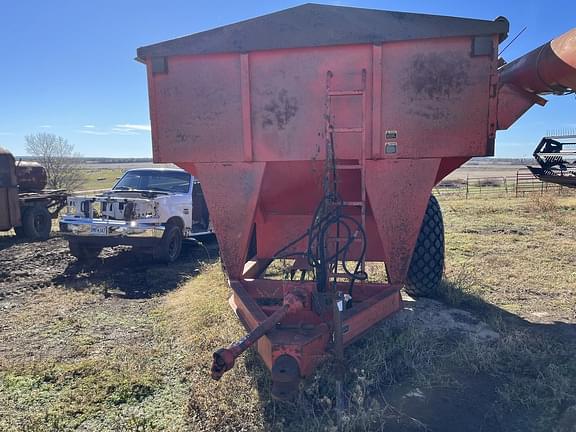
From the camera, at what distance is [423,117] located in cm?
379

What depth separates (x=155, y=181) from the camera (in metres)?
8.78

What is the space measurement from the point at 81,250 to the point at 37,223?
15.0 feet

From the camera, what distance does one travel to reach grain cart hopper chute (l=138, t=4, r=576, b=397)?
144 inches

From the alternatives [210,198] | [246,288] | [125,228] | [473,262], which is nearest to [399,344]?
[246,288]

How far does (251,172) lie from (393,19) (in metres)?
1.71

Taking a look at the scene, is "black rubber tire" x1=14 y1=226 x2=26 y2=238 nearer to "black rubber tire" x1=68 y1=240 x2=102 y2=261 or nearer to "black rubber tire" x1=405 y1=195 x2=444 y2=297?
"black rubber tire" x1=68 y1=240 x2=102 y2=261

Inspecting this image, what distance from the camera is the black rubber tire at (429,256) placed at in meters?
5.00

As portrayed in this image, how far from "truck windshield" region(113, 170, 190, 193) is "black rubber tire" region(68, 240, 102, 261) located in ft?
4.13

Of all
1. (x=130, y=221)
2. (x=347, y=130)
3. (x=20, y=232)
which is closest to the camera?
(x=347, y=130)

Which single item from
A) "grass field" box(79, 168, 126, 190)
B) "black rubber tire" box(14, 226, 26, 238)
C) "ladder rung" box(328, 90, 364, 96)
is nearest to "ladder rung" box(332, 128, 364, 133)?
"ladder rung" box(328, 90, 364, 96)

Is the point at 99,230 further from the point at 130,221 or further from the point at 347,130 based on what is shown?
the point at 347,130

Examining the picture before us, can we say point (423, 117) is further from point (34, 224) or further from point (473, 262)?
point (34, 224)

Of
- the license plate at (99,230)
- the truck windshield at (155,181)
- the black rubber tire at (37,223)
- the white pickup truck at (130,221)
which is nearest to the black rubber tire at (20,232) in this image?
the black rubber tire at (37,223)

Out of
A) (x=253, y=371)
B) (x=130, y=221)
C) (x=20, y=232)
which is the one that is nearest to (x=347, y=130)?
(x=253, y=371)
